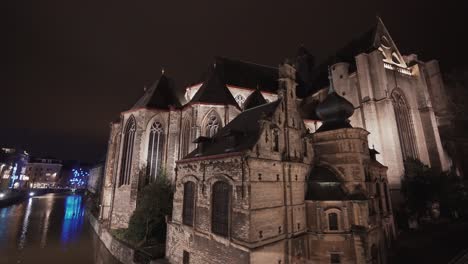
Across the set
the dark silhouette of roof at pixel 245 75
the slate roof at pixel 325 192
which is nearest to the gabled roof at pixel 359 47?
the dark silhouette of roof at pixel 245 75

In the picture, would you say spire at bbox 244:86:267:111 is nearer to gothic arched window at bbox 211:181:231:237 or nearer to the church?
the church

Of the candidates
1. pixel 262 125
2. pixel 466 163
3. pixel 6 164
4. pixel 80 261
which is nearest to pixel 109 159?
pixel 80 261

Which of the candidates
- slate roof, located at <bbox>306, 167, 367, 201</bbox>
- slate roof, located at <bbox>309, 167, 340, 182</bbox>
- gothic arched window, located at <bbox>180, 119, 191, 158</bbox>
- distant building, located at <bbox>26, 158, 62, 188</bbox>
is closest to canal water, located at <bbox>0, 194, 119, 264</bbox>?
gothic arched window, located at <bbox>180, 119, 191, 158</bbox>

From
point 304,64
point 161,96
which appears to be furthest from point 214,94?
point 304,64

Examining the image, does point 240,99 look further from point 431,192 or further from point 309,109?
point 431,192

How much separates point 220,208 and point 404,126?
81.5ft

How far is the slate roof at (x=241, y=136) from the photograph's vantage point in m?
11.5

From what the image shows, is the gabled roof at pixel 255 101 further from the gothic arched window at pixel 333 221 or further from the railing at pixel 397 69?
the railing at pixel 397 69

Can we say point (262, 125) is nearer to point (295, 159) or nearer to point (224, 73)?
point (295, 159)

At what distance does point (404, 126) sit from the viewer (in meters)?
25.3

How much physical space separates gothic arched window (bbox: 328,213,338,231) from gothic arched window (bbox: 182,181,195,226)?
7826 mm

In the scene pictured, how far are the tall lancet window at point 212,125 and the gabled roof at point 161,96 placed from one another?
4726mm

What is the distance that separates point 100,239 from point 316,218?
68.9ft

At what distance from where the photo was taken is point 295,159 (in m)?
13.1
